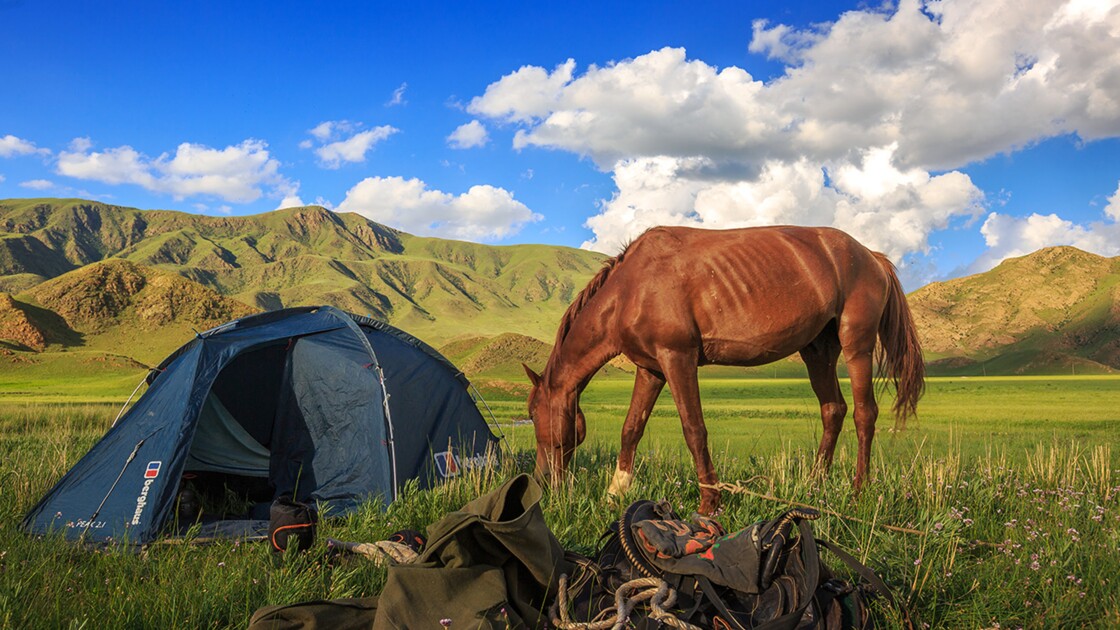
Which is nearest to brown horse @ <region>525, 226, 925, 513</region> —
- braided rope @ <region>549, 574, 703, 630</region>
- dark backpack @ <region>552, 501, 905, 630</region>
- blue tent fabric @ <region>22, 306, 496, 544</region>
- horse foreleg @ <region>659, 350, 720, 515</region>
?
horse foreleg @ <region>659, 350, 720, 515</region>

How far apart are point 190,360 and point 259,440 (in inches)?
101

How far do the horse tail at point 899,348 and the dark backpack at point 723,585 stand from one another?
163 inches

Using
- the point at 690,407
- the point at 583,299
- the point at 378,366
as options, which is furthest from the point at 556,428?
the point at 378,366

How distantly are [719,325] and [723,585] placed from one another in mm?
3267

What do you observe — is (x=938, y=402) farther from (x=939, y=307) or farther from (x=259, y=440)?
(x=939, y=307)

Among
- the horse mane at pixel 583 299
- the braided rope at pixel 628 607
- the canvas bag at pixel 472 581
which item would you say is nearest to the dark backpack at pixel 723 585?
the braided rope at pixel 628 607

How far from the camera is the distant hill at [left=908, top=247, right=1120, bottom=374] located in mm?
78188

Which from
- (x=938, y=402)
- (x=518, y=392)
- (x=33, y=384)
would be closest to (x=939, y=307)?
(x=938, y=402)

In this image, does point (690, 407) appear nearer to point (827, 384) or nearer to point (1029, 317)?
point (827, 384)

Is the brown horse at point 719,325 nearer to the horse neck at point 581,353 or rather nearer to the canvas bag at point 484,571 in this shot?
the horse neck at point 581,353

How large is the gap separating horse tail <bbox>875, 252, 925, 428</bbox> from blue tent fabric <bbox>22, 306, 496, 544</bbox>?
443 cm

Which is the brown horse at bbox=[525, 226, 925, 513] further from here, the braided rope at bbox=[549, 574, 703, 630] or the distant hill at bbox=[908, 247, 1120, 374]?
the distant hill at bbox=[908, 247, 1120, 374]

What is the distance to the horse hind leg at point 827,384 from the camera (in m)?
6.67

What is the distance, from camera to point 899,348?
6914mm
